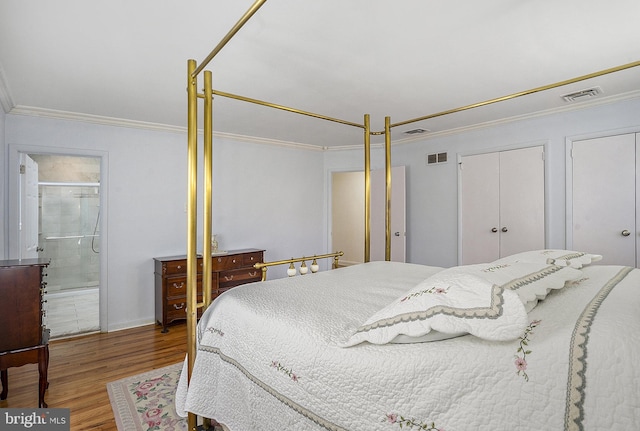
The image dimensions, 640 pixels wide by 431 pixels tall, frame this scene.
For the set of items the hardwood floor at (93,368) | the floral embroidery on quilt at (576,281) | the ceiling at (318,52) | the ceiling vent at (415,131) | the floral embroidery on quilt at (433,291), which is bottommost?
the hardwood floor at (93,368)

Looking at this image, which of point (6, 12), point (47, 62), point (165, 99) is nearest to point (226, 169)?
point (165, 99)

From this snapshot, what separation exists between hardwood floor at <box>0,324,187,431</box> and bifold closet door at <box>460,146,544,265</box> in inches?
142

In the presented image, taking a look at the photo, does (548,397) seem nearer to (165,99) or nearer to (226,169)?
(165,99)

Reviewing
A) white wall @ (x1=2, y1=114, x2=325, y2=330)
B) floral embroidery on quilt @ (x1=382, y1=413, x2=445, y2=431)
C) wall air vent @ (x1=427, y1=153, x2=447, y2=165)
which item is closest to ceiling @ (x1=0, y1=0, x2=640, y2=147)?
white wall @ (x1=2, y1=114, x2=325, y2=330)

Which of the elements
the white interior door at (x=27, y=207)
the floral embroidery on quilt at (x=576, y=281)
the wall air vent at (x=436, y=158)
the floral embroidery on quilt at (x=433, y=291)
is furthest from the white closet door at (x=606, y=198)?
the white interior door at (x=27, y=207)

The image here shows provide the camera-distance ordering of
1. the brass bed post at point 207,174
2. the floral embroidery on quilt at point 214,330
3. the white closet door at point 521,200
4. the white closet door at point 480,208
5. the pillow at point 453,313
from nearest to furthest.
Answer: the pillow at point 453,313 → the floral embroidery on quilt at point 214,330 → the brass bed post at point 207,174 → the white closet door at point 521,200 → the white closet door at point 480,208

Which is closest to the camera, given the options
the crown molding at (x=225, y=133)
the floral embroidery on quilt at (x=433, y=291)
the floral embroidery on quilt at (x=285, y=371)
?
the floral embroidery on quilt at (x=433, y=291)

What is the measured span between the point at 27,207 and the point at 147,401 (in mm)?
2615

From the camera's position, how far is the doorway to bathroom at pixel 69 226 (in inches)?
214

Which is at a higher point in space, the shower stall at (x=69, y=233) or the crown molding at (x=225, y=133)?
the crown molding at (x=225, y=133)

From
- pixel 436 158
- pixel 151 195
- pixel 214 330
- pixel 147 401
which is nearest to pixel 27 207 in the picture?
pixel 151 195

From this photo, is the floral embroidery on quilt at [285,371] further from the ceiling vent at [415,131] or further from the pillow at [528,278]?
the ceiling vent at [415,131]

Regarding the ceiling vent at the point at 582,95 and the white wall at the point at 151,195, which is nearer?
the ceiling vent at the point at 582,95

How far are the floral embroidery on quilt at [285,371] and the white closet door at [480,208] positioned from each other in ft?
12.0
